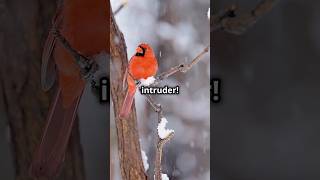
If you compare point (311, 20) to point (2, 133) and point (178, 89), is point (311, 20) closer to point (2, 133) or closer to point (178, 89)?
point (178, 89)

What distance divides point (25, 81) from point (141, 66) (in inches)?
24.4

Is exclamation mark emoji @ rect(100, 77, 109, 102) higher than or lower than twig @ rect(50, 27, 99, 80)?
lower

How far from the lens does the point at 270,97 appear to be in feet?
8.86

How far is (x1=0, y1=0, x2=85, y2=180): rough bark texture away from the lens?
8.77 feet

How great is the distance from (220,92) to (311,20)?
60 centimetres

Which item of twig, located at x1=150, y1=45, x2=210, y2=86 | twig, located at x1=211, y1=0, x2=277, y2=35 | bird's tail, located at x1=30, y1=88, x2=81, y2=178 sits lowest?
bird's tail, located at x1=30, y1=88, x2=81, y2=178

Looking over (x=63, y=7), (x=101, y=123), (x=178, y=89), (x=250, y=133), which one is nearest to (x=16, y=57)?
(x=63, y=7)

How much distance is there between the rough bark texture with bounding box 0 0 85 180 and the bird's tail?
3 cm

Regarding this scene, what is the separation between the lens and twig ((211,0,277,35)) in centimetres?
266

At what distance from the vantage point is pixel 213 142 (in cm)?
271

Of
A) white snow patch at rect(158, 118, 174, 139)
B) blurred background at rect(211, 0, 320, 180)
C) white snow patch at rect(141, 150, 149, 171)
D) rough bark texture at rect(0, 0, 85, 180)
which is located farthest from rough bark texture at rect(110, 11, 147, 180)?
blurred background at rect(211, 0, 320, 180)

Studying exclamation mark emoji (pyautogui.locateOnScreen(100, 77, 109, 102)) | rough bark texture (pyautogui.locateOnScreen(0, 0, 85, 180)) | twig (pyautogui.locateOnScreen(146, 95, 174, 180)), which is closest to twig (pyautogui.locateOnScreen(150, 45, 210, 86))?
twig (pyautogui.locateOnScreen(146, 95, 174, 180))

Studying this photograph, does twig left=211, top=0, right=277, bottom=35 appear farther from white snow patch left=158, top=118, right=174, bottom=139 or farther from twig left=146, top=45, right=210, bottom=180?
white snow patch left=158, top=118, right=174, bottom=139

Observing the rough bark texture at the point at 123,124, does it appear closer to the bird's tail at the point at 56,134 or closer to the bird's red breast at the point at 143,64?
the bird's red breast at the point at 143,64
